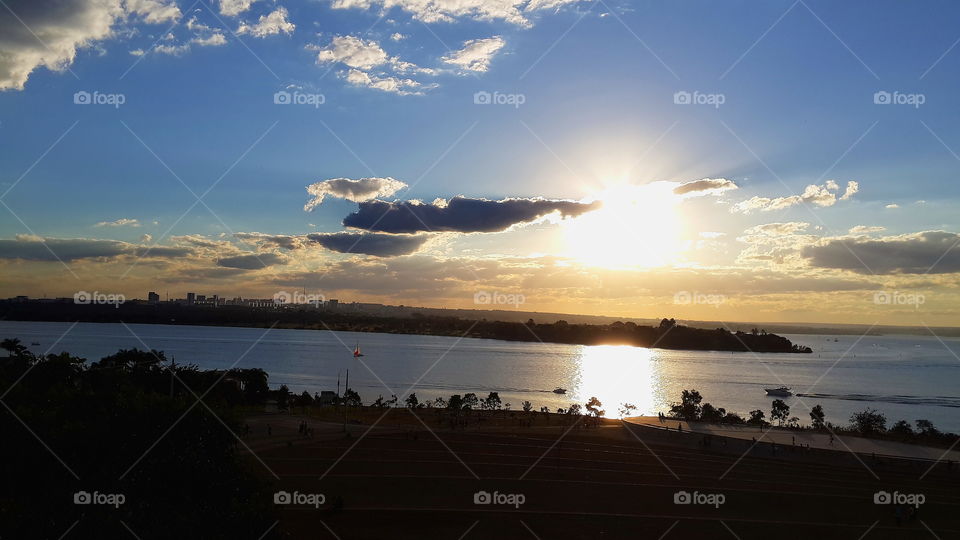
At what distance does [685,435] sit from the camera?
32.4m

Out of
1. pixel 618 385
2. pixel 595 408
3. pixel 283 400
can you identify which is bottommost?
pixel 618 385

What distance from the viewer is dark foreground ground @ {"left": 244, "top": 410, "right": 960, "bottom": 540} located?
17.6m

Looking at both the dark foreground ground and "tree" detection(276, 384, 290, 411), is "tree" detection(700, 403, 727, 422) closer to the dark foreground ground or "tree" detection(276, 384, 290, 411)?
the dark foreground ground

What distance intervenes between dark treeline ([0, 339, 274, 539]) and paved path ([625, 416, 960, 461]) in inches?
1132

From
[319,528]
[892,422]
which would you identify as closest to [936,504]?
[319,528]

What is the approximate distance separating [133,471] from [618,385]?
98197 millimetres

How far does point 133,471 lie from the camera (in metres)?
9.56

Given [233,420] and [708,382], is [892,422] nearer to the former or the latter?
[708,382]

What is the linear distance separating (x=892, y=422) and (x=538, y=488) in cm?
5931

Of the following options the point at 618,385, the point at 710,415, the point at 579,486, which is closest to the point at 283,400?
the point at 579,486

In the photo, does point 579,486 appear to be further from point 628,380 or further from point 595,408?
point 628,380

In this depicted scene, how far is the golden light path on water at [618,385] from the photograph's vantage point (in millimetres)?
78188

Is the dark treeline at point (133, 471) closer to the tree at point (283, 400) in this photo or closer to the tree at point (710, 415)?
the tree at point (283, 400)

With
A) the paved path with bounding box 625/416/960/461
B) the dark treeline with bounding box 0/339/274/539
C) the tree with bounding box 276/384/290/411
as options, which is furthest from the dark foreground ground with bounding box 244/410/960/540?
the tree with bounding box 276/384/290/411
